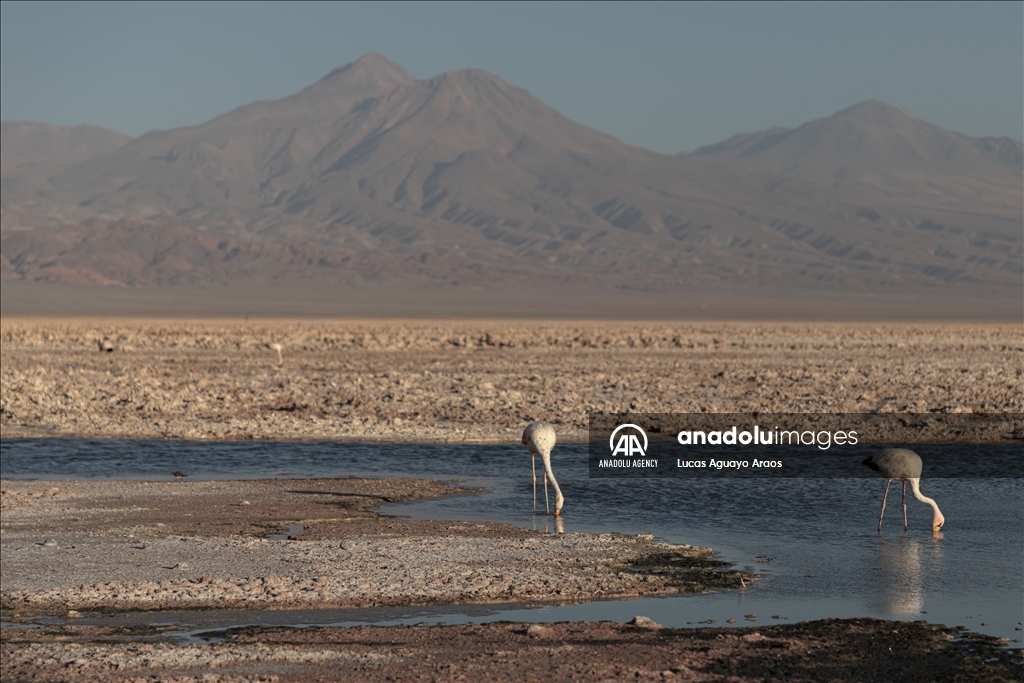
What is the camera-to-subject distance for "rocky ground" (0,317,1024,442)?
2439cm

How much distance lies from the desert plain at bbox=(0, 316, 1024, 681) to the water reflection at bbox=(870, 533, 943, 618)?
0.74m

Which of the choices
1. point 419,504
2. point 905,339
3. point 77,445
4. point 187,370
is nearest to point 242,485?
point 419,504

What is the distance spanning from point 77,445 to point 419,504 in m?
7.97

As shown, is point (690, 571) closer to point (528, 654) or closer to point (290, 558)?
point (528, 654)

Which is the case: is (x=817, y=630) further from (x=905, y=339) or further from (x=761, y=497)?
(x=905, y=339)

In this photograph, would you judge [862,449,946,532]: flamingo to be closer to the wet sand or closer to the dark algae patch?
the dark algae patch

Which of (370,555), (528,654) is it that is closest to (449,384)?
(370,555)

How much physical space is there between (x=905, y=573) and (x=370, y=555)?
4677 mm

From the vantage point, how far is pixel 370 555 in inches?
507

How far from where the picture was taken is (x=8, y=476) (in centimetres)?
1894

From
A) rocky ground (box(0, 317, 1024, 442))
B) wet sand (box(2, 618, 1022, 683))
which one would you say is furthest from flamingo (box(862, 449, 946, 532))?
rocky ground (box(0, 317, 1024, 442))

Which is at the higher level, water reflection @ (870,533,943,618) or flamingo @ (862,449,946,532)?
flamingo @ (862,449,946,532)

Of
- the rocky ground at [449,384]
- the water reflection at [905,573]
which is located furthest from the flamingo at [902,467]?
the rocky ground at [449,384]

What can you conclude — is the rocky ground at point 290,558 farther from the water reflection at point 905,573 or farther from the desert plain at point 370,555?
the water reflection at point 905,573
